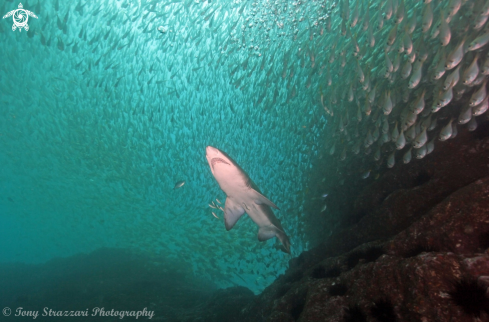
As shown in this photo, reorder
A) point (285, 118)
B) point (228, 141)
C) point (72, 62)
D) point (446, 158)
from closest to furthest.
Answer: point (446, 158) < point (285, 118) < point (228, 141) < point (72, 62)

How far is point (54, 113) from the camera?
23078 mm

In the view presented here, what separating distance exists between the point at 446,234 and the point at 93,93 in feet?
89.2

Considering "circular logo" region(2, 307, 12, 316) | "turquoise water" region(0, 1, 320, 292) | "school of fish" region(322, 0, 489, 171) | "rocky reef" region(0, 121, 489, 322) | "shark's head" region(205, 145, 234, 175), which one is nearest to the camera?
"rocky reef" region(0, 121, 489, 322)

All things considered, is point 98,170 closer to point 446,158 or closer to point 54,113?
point 54,113

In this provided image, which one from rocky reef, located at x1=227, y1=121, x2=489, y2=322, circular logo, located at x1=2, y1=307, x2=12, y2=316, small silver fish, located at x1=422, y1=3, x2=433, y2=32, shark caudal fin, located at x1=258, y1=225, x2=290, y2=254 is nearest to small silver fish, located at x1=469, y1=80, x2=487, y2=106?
rocky reef, located at x1=227, y1=121, x2=489, y2=322

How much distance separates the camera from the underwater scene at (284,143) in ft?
12.0

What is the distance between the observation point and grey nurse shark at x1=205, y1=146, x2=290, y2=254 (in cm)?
445

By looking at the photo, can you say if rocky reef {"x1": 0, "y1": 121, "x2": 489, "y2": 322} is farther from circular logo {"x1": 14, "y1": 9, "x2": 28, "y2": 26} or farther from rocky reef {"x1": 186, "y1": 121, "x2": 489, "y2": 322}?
circular logo {"x1": 14, "y1": 9, "x2": 28, "y2": 26}

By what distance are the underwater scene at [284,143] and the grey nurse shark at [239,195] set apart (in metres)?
0.05

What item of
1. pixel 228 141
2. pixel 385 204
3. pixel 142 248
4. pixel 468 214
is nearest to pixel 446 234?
pixel 468 214

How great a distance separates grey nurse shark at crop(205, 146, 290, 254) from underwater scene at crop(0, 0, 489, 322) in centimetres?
5

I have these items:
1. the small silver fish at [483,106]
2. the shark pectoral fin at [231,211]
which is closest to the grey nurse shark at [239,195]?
the shark pectoral fin at [231,211]

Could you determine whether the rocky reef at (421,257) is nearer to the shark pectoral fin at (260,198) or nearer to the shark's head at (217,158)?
the shark pectoral fin at (260,198)

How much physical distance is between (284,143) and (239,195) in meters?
8.93
